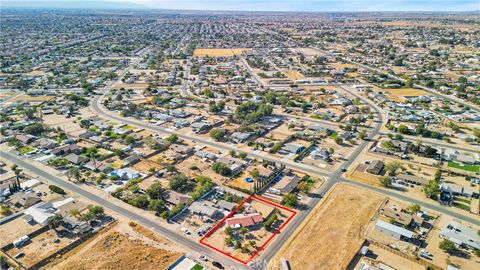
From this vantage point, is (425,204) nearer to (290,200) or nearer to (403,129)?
(290,200)

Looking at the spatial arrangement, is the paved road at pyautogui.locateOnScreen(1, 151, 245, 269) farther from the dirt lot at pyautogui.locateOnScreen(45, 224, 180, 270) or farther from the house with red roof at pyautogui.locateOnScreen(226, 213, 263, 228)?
the house with red roof at pyautogui.locateOnScreen(226, 213, 263, 228)

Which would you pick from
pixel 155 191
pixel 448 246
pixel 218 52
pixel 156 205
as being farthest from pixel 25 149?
pixel 218 52

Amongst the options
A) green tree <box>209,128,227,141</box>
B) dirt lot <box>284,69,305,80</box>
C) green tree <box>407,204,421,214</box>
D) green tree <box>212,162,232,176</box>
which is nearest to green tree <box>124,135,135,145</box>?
green tree <box>209,128,227,141</box>

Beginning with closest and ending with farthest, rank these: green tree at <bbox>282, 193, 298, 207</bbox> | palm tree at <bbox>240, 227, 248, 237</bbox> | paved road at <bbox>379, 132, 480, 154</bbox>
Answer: palm tree at <bbox>240, 227, 248, 237</bbox> → green tree at <bbox>282, 193, 298, 207</bbox> → paved road at <bbox>379, 132, 480, 154</bbox>

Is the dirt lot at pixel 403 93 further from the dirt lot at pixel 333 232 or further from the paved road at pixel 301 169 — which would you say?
the dirt lot at pixel 333 232

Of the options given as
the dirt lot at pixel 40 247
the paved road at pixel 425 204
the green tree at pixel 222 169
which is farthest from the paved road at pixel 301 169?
the dirt lot at pixel 40 247

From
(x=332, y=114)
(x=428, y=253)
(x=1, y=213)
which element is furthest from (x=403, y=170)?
(x=1, y=213)
